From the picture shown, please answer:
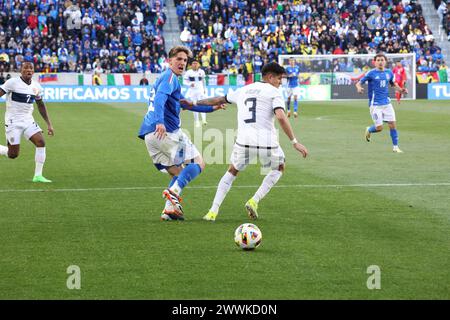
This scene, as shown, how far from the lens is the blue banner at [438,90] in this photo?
46344 mm

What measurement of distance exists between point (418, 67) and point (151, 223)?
41.1m

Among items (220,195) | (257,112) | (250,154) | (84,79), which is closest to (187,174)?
(220,195)

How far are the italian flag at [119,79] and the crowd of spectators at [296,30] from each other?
447 cm

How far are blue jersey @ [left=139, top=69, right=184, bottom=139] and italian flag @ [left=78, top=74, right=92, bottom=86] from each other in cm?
3638

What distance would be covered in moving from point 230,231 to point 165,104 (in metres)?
1.99

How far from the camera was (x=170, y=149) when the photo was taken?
1093 cm

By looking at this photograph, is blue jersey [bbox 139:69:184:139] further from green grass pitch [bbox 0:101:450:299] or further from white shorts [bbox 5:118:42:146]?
white shorts [bbox 5:118:42:146]

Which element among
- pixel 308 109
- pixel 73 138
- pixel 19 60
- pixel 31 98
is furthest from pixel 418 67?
pixel 31 98

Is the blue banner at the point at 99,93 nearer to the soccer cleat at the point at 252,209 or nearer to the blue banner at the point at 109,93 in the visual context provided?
the blue banner at the point at 109,93

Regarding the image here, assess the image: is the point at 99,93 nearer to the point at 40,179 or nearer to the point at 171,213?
the point at 40,179
